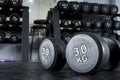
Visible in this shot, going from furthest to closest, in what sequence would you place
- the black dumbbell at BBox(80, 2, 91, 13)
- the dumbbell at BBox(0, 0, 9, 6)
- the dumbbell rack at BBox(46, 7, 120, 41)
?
the black dumbbell at BBox(80, 2, 91, 13) → the dumbbell rack at BBox(46, 7, 120, 41) → the dumbbell at BBox(0, 0, 9, 6)

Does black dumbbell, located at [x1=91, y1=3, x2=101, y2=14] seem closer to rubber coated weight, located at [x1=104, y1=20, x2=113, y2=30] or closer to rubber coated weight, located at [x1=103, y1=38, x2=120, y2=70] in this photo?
rubber coated weight, located at [x1=104, y1=20, x2=113, y2=30]

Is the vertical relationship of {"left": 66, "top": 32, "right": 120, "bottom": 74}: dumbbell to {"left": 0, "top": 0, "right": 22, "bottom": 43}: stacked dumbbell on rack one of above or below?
above

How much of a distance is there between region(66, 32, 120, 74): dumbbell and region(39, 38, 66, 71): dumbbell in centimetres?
10

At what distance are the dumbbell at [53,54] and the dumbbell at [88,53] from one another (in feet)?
0.34

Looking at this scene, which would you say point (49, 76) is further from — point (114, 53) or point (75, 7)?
point (75, 7)

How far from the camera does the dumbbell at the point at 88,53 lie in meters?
1.06

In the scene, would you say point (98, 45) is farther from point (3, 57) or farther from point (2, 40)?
point (3, 57)

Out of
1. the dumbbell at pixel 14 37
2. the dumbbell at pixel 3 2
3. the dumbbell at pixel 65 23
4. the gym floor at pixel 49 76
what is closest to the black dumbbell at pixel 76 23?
the dumbbell at pixel 65 23

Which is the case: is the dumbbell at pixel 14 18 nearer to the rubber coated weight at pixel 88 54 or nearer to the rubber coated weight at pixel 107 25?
the rubber coated weight at pixel 107 25

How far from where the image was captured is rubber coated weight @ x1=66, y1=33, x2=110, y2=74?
1058 millimetres

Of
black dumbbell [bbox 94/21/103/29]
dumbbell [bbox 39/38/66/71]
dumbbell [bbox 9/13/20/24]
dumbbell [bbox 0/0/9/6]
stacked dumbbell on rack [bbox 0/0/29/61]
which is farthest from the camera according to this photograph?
black dumbbell [bbox 94/21/103/29]

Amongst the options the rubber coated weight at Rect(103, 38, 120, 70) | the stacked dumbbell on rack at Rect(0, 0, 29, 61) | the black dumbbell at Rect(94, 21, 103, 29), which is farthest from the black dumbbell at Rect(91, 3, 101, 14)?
the rubber coated weight at Rect(103, 38, 120, 70)

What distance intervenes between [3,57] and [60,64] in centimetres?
401

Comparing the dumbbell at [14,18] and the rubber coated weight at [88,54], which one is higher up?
the rubber coated weight at [88,54]
